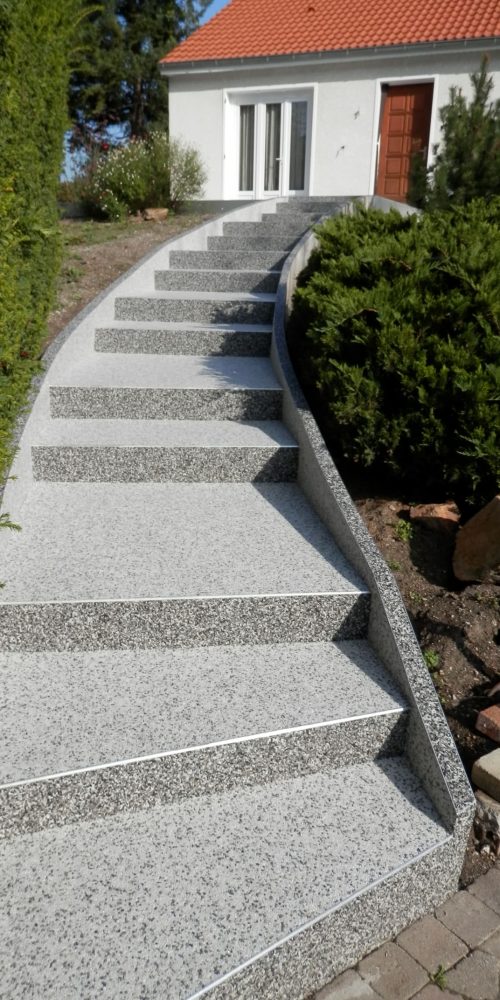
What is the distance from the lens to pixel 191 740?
7.73 feet

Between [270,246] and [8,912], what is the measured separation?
23.6ft

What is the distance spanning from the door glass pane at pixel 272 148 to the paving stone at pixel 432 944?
13185 mm

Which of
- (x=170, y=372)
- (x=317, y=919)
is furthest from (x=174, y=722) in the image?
(x=170, y=372)

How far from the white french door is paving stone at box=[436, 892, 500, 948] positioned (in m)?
12.6

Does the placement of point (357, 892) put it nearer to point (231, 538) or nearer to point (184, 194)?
point (231, 538)

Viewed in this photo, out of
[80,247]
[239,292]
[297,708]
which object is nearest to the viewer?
[297,708]

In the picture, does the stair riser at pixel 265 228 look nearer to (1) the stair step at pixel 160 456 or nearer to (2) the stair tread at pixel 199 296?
(2) the stair tread at pixel 199 296

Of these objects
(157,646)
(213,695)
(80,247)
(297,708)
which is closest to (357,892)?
(297,708)

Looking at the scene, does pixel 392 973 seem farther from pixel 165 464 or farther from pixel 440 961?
pixel 165 464

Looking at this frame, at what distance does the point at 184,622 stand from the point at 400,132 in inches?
470

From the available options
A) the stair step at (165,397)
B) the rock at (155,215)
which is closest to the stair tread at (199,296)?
the stair step at (165,397)

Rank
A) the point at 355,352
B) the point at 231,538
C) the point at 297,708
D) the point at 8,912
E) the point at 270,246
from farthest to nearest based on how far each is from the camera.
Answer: the point at 270,246 < the point at 355,352 < the point at 231,538 < the point at 297,708 < the point at 8,912

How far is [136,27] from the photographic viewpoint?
2288 cm

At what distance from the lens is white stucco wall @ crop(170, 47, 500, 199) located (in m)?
11.5
